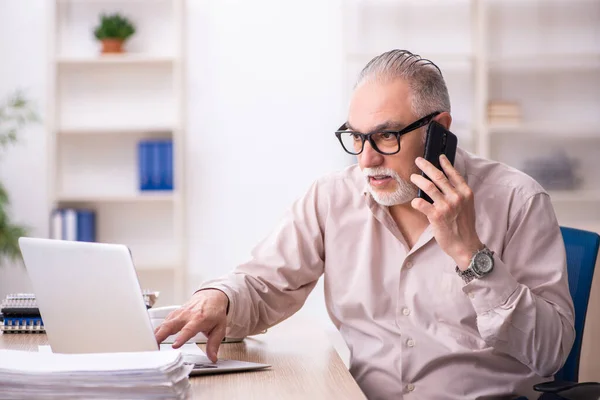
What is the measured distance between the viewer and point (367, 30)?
4617 mm

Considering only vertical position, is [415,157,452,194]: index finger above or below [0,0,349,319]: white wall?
below

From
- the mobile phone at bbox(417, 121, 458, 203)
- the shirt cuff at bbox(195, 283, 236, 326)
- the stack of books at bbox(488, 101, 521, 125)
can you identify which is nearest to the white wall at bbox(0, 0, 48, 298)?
the stack of books at bbox(488, 101, 521, 125)

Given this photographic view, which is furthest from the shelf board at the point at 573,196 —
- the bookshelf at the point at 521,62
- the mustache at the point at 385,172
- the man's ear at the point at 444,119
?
the mustache at the point at 385,172

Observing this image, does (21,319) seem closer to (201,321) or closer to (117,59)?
(201,321)

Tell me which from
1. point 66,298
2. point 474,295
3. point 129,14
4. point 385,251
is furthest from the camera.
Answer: point 129,14

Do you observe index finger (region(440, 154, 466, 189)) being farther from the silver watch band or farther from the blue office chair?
the blue office chair

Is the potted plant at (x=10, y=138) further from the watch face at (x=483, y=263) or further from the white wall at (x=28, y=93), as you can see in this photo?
the watch face at (x=483, y=263)

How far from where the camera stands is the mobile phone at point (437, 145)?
1.62 meters

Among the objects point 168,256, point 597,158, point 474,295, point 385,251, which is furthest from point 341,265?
point 597,158

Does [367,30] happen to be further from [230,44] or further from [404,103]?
[404,103]

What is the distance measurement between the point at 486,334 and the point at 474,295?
0.08 m

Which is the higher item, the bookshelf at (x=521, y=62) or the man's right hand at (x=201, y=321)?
the bookshelf at (x=521, y=62)

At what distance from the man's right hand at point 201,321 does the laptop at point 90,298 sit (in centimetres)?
7

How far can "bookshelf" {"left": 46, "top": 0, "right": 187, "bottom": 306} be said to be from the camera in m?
4.62
